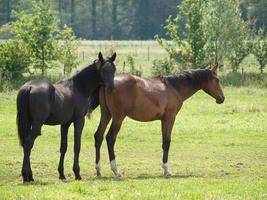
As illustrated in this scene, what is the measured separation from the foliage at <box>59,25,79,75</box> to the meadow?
13.3 meters

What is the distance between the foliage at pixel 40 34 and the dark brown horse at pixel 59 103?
86.4 feet

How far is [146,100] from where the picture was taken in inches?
556

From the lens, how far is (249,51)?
1759 inches

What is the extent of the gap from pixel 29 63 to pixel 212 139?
2014 centimetres

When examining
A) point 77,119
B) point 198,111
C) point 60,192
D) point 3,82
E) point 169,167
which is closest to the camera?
point 60,192

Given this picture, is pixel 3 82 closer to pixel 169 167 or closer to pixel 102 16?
pixel 169 167

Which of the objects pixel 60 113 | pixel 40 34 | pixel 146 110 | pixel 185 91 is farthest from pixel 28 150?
pixel 40 34

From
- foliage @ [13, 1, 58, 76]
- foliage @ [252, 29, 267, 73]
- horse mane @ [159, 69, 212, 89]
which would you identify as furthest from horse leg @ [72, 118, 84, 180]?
foliage @ [252, 29, 267, 73]

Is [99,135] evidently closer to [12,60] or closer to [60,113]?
[60,113]

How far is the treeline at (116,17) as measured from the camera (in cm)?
10438

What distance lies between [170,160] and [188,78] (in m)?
2.39

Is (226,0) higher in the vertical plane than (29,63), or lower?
higher

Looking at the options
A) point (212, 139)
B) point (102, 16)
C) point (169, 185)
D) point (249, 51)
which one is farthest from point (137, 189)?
point (102, 16)

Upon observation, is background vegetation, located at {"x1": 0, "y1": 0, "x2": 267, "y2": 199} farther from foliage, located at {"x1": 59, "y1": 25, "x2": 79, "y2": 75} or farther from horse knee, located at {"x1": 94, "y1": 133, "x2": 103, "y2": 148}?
horse knee, located at {"x1": 94, "y1": 133, "x2": 103, "y2": 148}
